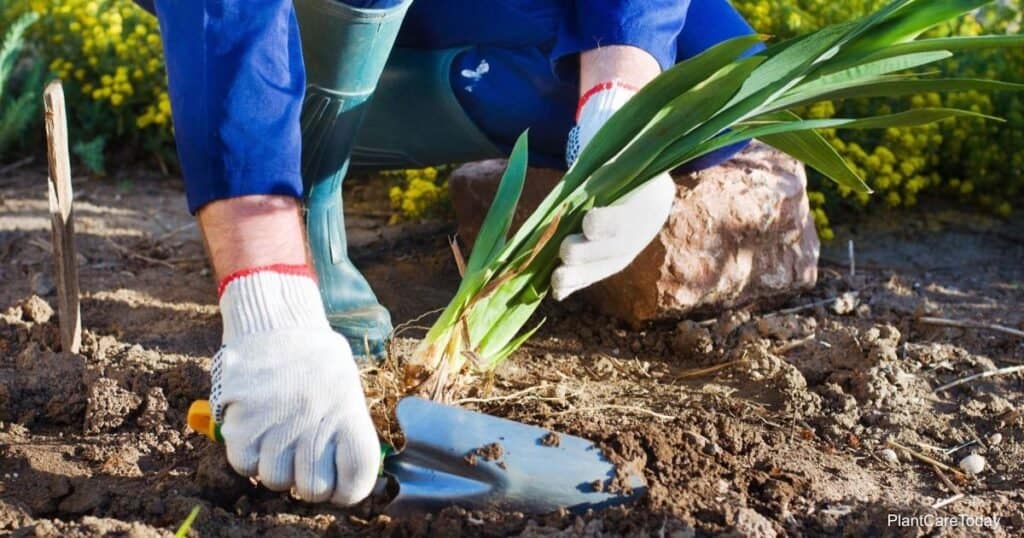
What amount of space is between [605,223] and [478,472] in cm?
39

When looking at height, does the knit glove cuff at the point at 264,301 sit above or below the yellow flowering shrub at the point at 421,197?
below

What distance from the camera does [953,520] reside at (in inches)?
61.2

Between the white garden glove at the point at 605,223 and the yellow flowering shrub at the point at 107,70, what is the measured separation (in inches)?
68.6

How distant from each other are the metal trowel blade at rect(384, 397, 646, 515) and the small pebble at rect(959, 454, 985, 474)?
1.87 ft

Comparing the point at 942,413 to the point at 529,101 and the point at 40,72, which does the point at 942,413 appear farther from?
the point at 40,72

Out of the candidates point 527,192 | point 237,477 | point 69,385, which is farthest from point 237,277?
point 527,192

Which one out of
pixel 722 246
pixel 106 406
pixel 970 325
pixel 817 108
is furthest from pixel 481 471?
pixel 817 108

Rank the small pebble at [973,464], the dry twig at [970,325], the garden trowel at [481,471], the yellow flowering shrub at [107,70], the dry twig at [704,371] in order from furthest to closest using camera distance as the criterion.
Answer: the yellow flowering shrub at [107,70], the dry twig at [970,325], the dry twig at [704,371], the small pebble at [973,464], the garden trowel at [481,471]

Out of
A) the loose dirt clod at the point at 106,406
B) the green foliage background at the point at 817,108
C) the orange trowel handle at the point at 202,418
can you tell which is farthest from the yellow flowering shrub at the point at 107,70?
the orange trowel handle at the point at 202,418

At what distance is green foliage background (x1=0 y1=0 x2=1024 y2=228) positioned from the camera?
2.83m

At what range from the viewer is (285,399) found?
1359 mm

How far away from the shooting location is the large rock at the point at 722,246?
2.23 metres

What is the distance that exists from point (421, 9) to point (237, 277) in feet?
3.18

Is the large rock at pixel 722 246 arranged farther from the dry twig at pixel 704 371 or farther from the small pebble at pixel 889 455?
the small pebble at pixel 889 455
